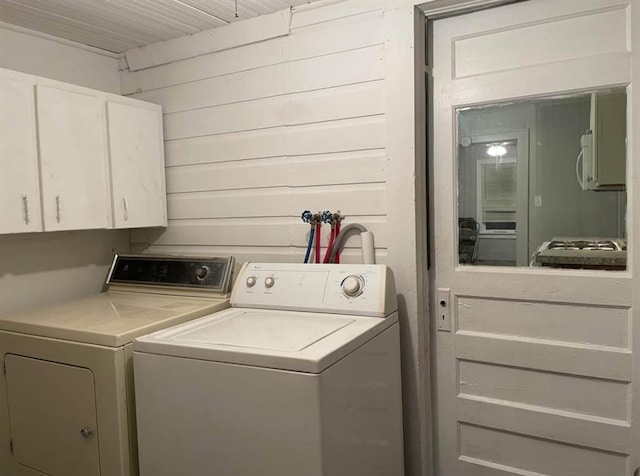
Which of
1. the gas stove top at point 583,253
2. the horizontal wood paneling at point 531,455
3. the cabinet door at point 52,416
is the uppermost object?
the gas stove top at point 583,253

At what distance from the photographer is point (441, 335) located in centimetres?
208

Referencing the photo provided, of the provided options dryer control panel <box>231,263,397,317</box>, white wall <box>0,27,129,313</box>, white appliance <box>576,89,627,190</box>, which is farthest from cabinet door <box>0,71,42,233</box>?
white appliance <box>576,89,627,190</box>

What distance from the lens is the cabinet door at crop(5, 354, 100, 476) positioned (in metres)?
1.66

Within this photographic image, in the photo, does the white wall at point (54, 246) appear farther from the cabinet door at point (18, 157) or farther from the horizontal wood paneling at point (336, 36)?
the horizontal wood paneling at point (336, 36)

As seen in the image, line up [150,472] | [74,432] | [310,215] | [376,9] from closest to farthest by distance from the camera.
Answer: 1. [150,472]
2. [74,432]
3. [376,9]
4. [310,215]

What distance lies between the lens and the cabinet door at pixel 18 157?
73.2 inches

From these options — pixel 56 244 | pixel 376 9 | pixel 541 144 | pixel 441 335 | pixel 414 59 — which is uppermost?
pixel 376 9

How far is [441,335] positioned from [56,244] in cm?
189

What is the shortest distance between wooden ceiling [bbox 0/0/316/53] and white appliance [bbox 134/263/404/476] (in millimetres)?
1282

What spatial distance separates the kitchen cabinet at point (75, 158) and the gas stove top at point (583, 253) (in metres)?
1.87

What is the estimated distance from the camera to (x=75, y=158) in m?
2.11

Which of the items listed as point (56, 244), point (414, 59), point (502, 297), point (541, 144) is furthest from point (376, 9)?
point (56, 244)

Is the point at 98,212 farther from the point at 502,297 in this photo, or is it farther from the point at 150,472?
the point at 502,297

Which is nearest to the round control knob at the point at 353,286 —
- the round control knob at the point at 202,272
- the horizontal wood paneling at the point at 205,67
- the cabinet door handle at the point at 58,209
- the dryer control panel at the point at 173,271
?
Answer: the dryer control panel at the point at 173,271
